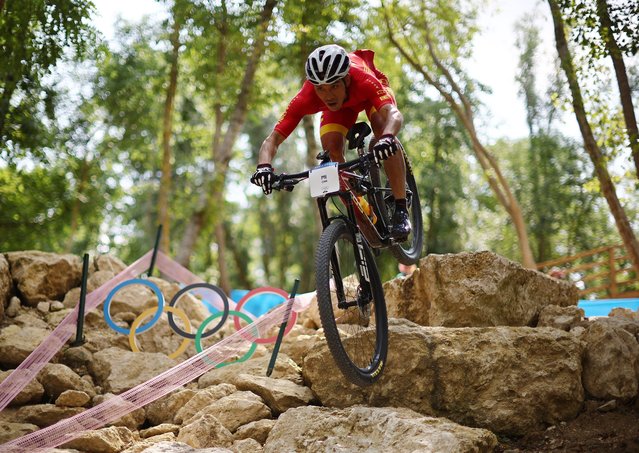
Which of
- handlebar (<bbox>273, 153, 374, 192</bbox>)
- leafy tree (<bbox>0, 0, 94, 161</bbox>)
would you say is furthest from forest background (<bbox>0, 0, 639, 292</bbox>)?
handlebar (<bbox>273, 153, 374, 192</bbox>)

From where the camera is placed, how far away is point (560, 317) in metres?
6.34

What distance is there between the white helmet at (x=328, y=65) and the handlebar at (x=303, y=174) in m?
0.59

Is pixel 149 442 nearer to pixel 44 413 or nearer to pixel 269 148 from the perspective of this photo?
pixel 44 413

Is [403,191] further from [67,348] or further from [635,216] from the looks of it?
[635,216]

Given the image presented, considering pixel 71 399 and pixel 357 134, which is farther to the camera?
pixel 71 399

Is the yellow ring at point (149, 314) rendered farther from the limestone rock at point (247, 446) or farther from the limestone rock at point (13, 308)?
the limestone rock at point (247, 446)

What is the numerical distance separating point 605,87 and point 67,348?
8.73 m

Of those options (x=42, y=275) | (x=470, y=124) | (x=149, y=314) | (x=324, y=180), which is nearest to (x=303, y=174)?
(x=324, y=180)

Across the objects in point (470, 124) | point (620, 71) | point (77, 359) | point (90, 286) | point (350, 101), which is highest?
point (470, 124)

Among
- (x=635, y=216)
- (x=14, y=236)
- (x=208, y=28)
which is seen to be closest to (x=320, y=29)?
(x=208, y=28)

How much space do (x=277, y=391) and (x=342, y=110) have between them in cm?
240

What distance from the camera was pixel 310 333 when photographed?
26.0 feet

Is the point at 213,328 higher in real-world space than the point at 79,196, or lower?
lower

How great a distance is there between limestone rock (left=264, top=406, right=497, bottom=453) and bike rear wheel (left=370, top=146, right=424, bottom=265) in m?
1.48
